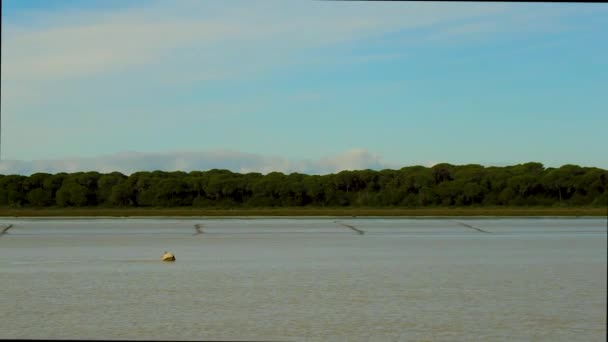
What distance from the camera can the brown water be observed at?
565 centimetres

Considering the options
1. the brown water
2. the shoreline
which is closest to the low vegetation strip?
the shoreline

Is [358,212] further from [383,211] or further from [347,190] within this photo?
[347,190]

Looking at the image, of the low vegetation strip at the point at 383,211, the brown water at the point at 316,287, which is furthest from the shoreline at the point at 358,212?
the brown water at the point at 316,287

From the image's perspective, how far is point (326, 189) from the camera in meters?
A: 8.91

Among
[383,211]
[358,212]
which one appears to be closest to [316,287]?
[383,211]

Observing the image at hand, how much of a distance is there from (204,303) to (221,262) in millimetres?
3141

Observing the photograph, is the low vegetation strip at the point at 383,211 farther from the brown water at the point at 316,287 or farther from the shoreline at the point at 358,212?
the brown water at the point at 316,287

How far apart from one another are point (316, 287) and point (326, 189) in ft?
4.75

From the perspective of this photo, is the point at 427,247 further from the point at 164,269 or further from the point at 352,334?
the point at 352,334

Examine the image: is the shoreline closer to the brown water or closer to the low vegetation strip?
the low vegetation strip

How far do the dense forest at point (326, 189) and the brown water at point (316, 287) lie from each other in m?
0.43

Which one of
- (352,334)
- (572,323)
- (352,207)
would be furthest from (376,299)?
(352,207)

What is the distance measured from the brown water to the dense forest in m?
0.43

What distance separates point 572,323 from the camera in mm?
5484
